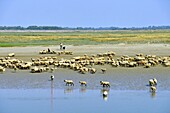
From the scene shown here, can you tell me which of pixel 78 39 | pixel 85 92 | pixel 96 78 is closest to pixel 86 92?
pixel 85 92

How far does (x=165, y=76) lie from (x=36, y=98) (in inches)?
324

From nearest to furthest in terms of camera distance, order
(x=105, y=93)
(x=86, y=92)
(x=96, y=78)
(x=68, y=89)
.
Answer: (x=105, y=93) < (x=86, y=92) < (x=68, y=89) < (x=96, y=78)

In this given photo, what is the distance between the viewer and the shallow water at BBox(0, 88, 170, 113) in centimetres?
1495

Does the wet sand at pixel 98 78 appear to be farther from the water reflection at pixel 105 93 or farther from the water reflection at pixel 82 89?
the water reflection at pixel 105 93

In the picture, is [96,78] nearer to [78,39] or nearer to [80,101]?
[80,101]

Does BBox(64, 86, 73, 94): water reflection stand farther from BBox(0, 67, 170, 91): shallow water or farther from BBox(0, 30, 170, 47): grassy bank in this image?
BBox(0, 30, 170, 47): grassy bank

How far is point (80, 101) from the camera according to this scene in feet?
53.7

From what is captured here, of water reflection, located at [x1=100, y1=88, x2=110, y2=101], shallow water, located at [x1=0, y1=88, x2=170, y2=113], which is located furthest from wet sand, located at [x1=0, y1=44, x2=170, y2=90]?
shallow water, located at [x1=0, y1=88, x2=170, y2=113]

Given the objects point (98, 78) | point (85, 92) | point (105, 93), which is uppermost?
point (105, 93)

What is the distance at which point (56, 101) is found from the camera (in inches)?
648

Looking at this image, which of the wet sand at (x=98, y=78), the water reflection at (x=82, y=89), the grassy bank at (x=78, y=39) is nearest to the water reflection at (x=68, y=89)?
the wet sand at (x=98, y=78)

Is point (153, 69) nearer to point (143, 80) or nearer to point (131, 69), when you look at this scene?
point (131, 69)

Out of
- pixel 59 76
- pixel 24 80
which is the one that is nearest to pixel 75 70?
pixel 59 76

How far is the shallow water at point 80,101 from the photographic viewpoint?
49.1ft
